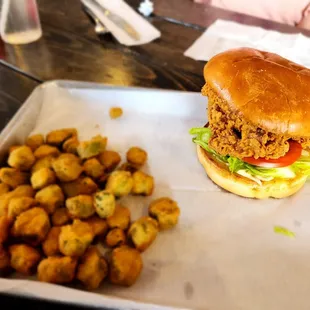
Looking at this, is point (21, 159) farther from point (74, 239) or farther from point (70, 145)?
point (74, 239)

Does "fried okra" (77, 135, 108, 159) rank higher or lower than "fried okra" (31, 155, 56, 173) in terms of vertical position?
higher

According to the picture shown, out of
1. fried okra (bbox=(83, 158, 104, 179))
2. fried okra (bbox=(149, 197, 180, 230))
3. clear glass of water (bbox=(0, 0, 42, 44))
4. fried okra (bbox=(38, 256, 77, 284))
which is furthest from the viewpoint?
clear glass of water (bbox=(0, 0, 42, 44))

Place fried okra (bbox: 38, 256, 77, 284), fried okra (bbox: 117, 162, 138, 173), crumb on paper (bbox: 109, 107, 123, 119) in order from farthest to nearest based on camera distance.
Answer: crumb on paper (bbox: 109, 107, 123, 119), fried okra (bbox: 117, 162, 138, 173), fried okra (bbox: 38, 256, 77, 284)

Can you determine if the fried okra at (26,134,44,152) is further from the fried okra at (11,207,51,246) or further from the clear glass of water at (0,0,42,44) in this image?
the clear glass of water at (0,0,42,44)

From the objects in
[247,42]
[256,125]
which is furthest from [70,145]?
[247,42]

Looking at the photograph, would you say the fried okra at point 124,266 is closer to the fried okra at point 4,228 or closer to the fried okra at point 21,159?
the fried okra at point 4,228

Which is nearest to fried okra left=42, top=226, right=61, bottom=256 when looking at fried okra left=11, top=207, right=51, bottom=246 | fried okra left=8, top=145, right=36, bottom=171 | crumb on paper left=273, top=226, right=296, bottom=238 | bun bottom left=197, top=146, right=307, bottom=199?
fried okra left=11, top=207, right=51, bottom=246
